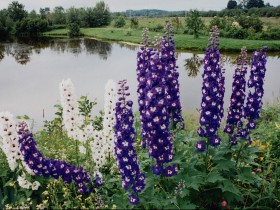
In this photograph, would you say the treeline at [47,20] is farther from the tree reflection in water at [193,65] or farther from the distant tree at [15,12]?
the tree reflection in water at [193,65]

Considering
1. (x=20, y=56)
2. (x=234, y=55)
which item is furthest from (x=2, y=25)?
(x=234, y=55)

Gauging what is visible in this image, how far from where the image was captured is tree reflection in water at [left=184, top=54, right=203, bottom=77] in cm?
2716

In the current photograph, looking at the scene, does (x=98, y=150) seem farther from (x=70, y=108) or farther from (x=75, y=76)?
(x=75, y=76)

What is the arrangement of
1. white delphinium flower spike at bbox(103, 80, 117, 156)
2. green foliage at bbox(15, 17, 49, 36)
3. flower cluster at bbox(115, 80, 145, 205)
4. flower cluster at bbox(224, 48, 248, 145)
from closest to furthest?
flower cluster at bbox(115, 80, 145, 205), flower cluster at bbox(224, 48, 248, 145), white delphinium flower spike at bbox(103, 80, 117, 156), green foliage at bbox(15, 17, 49, 36)

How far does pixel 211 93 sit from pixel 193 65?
25647 mm

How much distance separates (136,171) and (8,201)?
265 centimetres

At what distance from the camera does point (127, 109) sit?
4191 millimetres

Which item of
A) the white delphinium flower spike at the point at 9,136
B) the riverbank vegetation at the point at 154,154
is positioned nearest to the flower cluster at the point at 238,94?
the riverbank vegetation at the point at 154,154

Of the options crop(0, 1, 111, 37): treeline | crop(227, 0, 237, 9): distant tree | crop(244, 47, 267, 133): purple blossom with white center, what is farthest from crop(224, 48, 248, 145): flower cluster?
crop(227, 0, 237, 9): distant tree

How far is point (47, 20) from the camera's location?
8119cm

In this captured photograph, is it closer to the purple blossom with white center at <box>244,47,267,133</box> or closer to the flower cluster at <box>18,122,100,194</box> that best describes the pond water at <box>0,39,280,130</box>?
the flower cluster at <box>18,122,100,194</box>

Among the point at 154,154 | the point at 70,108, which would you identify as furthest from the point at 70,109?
the point at 154,154

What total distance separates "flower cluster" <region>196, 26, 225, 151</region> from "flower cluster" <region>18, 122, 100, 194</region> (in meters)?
1.94

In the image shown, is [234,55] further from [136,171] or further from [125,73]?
[136,171]
